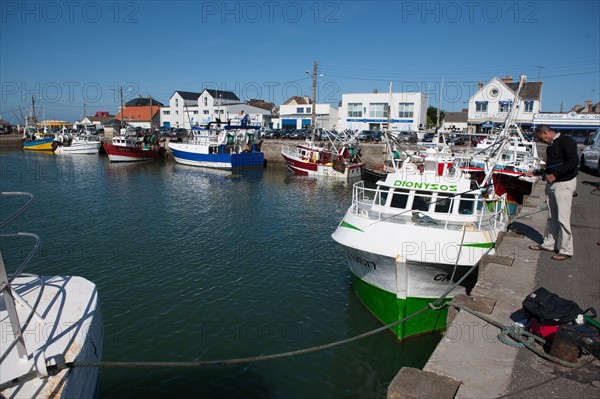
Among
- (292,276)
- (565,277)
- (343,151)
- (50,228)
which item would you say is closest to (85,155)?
(343,151)

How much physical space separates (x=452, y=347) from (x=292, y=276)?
8.72 metres

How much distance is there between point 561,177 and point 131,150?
162 ft

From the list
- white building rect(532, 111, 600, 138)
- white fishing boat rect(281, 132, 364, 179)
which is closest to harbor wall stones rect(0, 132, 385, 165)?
white fishing boat rect(281, 132, 364, 179)

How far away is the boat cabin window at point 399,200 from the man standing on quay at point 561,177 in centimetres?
357

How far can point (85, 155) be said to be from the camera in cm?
5800

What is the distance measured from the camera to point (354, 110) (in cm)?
7412

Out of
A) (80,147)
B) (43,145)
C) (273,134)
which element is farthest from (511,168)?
(43,145)

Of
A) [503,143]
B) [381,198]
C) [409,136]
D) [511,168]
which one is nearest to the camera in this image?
[381,198]

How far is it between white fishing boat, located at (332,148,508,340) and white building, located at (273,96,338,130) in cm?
6481

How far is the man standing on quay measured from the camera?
806cm

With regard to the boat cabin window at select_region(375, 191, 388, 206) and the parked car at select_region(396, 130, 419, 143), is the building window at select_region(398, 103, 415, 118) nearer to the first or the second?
the parked car at select_region(396, 130, 419, 143)

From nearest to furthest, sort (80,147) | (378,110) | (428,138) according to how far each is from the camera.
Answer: (428,138) < (80,147) < (378,110)

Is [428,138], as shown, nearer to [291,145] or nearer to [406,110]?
[406,110]

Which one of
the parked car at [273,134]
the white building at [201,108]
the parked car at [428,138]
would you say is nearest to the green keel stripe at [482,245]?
the parked car at [428,138]
